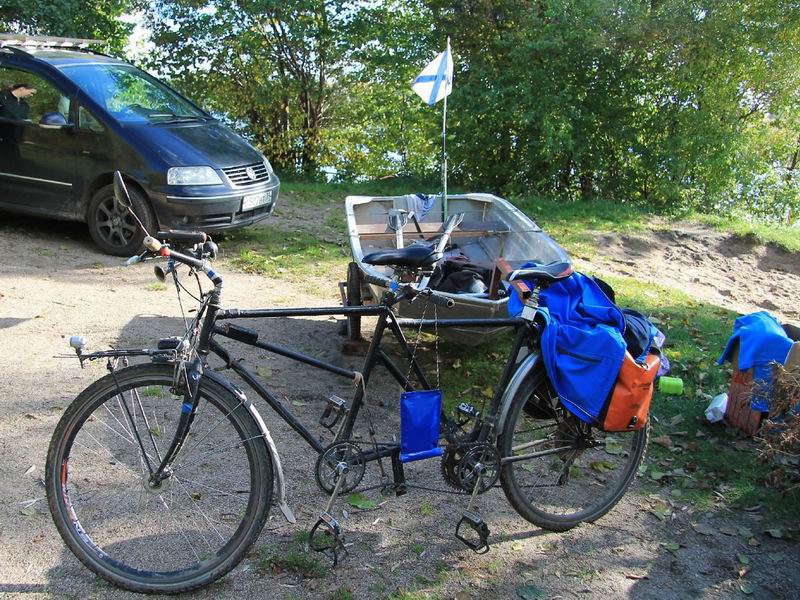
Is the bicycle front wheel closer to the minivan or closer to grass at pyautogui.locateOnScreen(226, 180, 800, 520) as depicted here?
grass at pyautogui.locateOnScreen(226, 180, 800, 520)

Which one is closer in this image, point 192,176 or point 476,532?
point 476,532

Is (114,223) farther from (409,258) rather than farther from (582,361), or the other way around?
(582,361)

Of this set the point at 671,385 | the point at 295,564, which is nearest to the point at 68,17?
the point at 671,385

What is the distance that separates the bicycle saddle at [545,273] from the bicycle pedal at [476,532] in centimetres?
113

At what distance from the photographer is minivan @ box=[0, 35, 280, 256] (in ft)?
27.5

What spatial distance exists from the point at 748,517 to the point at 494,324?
184cm

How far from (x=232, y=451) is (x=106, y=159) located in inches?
199

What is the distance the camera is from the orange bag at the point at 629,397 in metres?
3.88

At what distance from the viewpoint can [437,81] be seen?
26.9ft

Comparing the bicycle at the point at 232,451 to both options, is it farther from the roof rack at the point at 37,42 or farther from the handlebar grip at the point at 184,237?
the roof rack at the point at 37,42

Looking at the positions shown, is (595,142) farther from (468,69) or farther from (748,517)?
(748,517)

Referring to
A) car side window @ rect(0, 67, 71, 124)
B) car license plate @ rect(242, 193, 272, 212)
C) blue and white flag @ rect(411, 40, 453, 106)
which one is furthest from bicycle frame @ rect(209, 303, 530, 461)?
car side window @ rect(0, 67, 71, 124)

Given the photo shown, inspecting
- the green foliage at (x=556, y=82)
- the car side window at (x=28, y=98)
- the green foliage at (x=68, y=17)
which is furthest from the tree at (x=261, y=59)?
the car side window at (x=28, y=98)

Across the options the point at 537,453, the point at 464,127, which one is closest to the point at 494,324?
the point at 537,453
